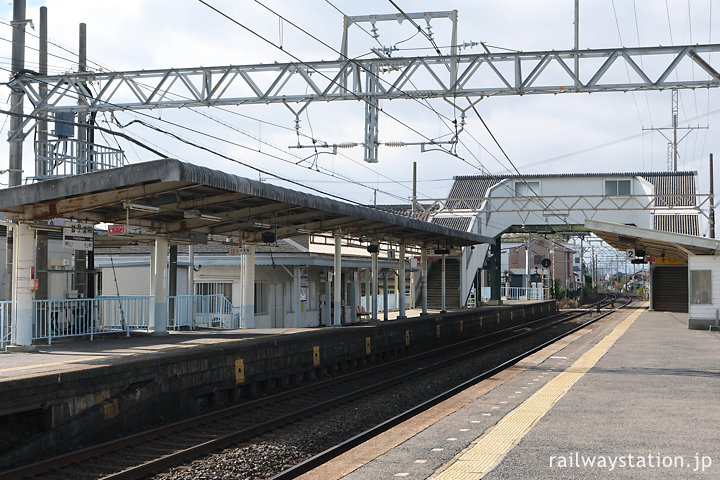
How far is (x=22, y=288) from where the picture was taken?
41.6 ft

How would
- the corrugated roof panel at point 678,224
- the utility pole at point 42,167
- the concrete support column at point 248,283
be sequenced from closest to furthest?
the utility pole at point 42,167 → the concrete support column at point 248,283 → the corrugated roof panel at point 678,224

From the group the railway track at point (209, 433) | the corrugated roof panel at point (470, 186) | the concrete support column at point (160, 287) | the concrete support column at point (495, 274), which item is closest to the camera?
the railway track at point (209, 433)

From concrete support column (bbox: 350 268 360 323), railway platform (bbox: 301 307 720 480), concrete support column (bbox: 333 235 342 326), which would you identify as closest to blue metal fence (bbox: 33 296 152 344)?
concrete support column (bbox: 333 235 342 326)

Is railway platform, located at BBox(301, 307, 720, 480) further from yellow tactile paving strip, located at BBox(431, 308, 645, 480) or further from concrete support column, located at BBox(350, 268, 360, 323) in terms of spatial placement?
concrete support column, located at BBox(350, 268, 360, 323)

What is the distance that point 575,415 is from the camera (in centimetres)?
873

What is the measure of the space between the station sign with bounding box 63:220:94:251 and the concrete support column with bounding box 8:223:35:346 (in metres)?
1.08

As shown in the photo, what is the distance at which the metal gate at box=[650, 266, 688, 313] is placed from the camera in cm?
4094

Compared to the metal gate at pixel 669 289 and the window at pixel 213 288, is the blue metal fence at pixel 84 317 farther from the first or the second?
the metal gate at pixel 669 289

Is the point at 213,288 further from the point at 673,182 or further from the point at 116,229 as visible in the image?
the point at 673,182

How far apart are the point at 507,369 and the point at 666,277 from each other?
98.8 ft

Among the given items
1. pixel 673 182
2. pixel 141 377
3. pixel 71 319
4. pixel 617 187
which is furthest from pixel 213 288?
pixel 673 182

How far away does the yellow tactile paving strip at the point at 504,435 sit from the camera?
6309mm

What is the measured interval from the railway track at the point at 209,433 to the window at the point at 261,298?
336 inches

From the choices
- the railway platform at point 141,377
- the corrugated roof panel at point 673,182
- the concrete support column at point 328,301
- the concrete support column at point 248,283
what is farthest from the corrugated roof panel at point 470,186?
the railway platform at point 141,377
